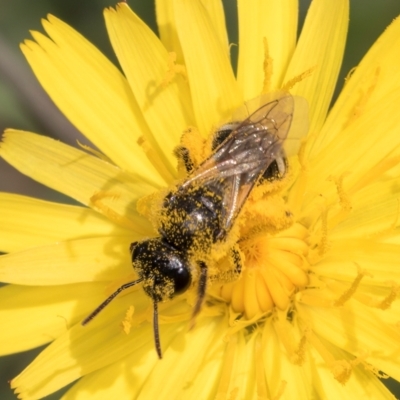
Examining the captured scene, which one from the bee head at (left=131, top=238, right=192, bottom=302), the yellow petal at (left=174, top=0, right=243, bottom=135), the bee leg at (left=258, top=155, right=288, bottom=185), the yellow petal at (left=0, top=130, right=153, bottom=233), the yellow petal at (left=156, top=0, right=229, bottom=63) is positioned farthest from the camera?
the yellow petal at (left=156, top=0, right=229, bottom=63)

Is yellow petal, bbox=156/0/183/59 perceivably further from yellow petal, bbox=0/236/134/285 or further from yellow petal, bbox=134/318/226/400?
yellow petal, bbox=134/318/226/400

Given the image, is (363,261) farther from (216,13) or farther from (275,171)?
(216,13)

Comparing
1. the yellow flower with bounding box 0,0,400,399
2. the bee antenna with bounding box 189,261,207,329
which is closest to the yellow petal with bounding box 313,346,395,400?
the yellow flower with bounding box 0,0,400,399

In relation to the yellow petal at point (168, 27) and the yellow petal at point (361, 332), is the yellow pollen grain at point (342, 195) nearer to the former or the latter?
the yellow petal at point (361, 332)

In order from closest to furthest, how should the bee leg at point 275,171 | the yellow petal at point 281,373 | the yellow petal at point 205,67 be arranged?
the bee leg at point 275,171 < the yellow petal at point 281,373 < the yellow petal at point 205,67

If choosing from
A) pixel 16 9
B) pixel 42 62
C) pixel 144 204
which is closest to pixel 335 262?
pixel 144 204

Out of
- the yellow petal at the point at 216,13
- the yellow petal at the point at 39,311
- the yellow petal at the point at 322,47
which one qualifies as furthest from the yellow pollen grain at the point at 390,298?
the yellow petal at the point at 216,13
